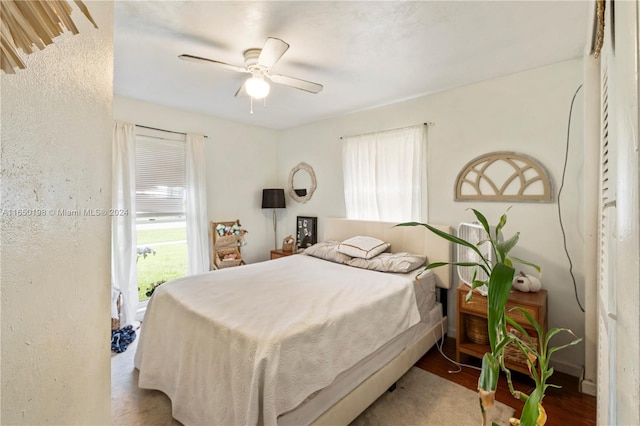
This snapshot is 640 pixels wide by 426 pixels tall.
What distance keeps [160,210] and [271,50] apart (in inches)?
103

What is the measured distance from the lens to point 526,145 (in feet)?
8.23

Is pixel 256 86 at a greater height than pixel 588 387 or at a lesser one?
greater

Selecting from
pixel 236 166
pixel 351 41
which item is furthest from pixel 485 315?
pixel 236 166

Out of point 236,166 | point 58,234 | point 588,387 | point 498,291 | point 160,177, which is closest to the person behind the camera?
point 58,234

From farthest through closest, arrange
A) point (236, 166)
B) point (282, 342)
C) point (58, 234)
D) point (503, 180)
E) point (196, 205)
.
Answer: point (236, 166) < point (196, 205) < point (503, 180) < point (282, 342) < point (58, 234)

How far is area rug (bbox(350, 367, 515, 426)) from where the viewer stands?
1.84 m

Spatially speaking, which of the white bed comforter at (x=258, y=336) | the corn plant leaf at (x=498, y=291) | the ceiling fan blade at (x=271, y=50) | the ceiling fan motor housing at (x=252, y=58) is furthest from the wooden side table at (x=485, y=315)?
the ceiling fan motor housing at (x=252, y=58)

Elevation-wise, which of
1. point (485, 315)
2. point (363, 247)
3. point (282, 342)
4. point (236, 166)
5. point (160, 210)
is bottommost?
point (485, 315)

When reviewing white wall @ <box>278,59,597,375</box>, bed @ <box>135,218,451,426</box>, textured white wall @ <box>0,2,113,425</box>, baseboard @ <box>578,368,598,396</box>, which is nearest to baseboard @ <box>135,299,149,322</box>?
bed @ <box>135,218,451,426</box>

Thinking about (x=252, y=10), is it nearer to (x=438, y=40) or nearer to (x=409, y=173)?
(x=438, y=40)

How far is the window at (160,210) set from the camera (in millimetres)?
3424

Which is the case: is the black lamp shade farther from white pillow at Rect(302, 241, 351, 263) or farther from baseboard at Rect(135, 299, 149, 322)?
baseboard at Rect(135, 299, 149, 322)

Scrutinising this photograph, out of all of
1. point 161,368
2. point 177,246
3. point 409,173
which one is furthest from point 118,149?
point 409,173

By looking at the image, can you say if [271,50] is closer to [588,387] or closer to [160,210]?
[160,210]
